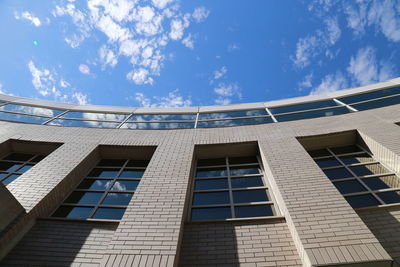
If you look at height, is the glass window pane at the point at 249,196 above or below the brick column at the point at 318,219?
above

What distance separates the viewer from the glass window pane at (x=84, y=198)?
5484 millimetres

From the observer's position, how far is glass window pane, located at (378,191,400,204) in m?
4.76

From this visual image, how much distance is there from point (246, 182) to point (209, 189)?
3.49 feet

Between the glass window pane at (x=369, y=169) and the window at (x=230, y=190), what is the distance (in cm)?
253

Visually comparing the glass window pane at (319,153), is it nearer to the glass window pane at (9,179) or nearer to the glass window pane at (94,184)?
the glass window pane at (94,184)

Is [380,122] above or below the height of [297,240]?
above

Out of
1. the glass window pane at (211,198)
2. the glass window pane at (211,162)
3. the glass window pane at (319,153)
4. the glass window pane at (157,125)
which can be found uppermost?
the glass window pane at (157,125)

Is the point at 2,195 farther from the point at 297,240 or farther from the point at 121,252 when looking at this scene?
the point at 297,240

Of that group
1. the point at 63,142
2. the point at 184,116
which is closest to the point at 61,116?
the point at 63,142

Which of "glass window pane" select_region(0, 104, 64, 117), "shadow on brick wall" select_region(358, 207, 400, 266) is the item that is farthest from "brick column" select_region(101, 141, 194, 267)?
"glass window pane" select_region(0, 104, 64, 117)

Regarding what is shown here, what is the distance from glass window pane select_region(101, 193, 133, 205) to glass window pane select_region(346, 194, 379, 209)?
17.4ft

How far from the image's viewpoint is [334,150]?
7.11 meters

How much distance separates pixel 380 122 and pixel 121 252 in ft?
27.0

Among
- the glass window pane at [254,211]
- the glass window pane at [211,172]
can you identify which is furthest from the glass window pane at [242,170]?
the glass window pane at [254,211]
